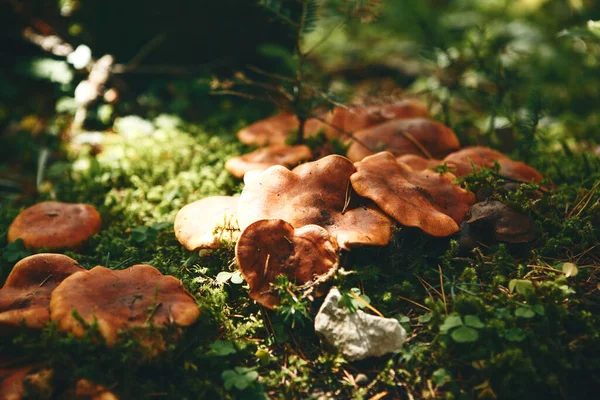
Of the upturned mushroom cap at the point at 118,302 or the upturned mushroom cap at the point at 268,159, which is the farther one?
the upturned mushroom cap at the point at 268,159

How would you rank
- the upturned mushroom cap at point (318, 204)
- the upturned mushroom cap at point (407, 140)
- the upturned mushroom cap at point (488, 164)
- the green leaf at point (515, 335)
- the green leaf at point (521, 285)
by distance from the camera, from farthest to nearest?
the upturned mushroom cap at point (407, 140) → the upturned mushroom cap at point (488, 164) → the upturned mushroom cap at point (318, 204) → the green leaf at point (521, 285) → the green leaf at point (515, 335)

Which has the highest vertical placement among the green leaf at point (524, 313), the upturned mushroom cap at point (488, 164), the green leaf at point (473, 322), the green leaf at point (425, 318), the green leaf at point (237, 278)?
the upturned mushroom cap at point (488, 164)

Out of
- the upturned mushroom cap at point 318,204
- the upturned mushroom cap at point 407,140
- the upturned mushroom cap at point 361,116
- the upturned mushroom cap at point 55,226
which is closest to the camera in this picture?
the upturned mushroom cap at point 318,204

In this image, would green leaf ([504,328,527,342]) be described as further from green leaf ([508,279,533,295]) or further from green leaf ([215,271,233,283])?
green leaf ([215,271,233,283])

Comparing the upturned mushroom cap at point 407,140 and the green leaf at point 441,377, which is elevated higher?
the upturned mushroom cap at point 407,140

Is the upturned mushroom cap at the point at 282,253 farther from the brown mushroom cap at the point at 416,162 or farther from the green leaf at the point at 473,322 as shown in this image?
the brown mushroom cap at the point at 416,162

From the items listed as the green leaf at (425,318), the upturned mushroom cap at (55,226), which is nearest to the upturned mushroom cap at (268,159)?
the upturned mushroom cap at (55,226)

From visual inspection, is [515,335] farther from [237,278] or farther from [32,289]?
[32,289]
